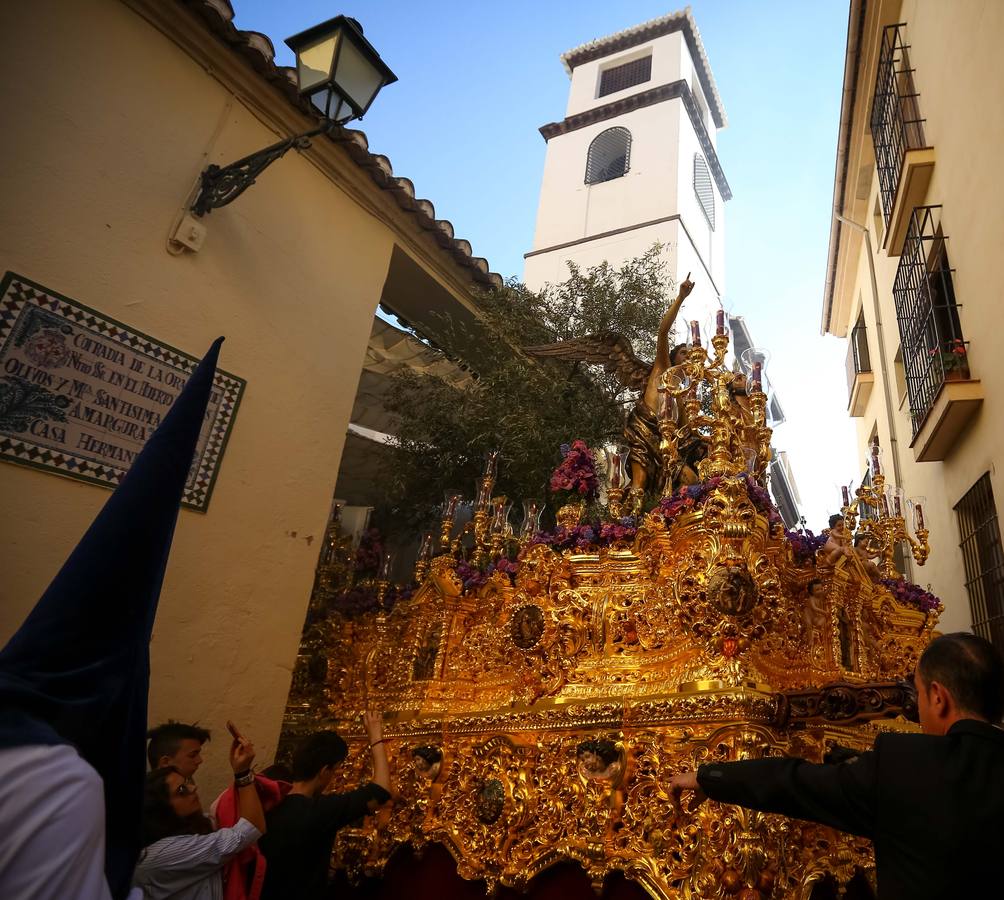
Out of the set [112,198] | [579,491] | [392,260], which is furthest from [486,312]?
[112,198]

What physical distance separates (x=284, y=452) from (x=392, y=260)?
2.52 meters

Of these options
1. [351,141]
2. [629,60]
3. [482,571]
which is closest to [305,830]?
[482,571]

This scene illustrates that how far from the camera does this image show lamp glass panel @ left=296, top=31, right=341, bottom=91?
4367 millimetres

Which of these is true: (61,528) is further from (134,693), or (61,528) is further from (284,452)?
(134,693)

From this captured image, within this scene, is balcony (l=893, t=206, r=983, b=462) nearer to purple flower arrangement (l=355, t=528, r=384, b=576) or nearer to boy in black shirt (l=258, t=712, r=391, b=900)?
purple flower arrangement (l=355, t=528, r=384, b=576)

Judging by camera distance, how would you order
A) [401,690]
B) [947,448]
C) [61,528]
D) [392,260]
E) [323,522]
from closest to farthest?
[61,528], [401,690], [323,522], [947,448], [392,260]

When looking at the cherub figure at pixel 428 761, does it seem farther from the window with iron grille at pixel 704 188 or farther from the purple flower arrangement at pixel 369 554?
the window with iron grille at pixel 704 188

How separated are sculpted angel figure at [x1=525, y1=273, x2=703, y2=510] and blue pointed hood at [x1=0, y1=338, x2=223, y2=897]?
371cm

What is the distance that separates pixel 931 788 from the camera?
1.88 meters

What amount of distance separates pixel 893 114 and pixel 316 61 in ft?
17.9

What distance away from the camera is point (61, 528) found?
395cm

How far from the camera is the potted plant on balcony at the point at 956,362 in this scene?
5438mm

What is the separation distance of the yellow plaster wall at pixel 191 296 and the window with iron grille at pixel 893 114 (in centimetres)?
A: 504

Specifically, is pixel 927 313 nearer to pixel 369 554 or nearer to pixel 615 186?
pixel 369 554
